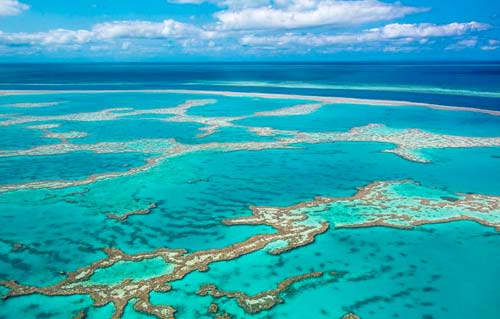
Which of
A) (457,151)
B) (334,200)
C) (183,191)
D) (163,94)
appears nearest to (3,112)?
(163,94)

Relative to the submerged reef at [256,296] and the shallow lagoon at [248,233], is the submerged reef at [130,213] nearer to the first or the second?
the shallow lagoon at [248,233]

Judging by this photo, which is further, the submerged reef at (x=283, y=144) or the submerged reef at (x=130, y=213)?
the submerged reef at (x=283, y=144)

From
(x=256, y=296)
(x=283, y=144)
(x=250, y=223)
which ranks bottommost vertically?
(x=256, y=296)

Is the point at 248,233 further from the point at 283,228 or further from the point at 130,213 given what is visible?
the point at 130,213

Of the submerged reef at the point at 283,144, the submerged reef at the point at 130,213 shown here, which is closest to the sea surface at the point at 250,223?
the submerged reef at the point at 130,213

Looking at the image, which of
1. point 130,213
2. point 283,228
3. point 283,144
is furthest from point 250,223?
point 283,144

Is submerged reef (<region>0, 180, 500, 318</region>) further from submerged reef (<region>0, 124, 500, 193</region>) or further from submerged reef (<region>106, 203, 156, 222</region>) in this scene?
submerged reef (<region>0, 124, 500, 193</region>)
